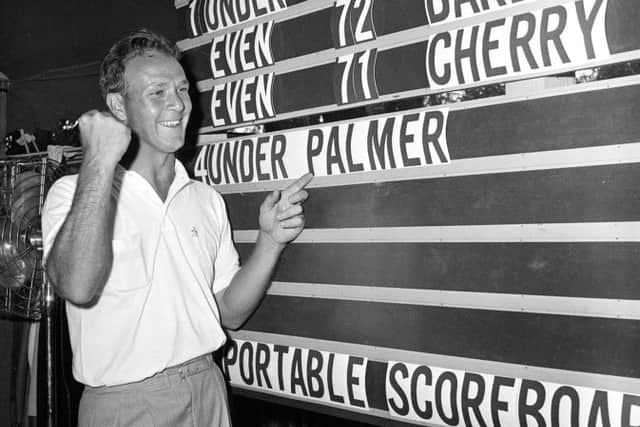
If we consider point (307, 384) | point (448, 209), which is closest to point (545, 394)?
point (448, 209)

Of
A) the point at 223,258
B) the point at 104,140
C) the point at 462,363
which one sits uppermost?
the point at 104,140

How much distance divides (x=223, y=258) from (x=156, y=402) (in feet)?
2.19

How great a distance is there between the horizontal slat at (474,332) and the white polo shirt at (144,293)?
0.42 meters

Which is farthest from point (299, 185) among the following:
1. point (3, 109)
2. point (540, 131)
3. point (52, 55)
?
point (3, 109)

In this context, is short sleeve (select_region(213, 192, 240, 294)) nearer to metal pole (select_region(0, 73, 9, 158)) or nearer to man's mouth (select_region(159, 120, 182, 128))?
man's mouth (select_region(159, 120, 182, 128))

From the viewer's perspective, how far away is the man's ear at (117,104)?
2348mm

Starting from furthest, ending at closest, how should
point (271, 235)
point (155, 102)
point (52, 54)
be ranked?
point (52, 54)
point (271, 235)
point (155, 102)

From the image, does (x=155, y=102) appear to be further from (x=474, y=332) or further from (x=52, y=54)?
(x=52, y=54)

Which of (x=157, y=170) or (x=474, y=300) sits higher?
(x=157, y=170)

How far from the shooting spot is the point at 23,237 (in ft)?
9.34

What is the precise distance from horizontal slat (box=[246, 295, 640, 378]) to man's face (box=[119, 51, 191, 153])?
0.85 m

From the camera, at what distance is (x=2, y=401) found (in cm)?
436

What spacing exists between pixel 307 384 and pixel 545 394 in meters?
0.98

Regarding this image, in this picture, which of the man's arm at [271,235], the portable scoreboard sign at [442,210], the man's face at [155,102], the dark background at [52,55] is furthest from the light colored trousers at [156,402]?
the dark background at [52,55]
